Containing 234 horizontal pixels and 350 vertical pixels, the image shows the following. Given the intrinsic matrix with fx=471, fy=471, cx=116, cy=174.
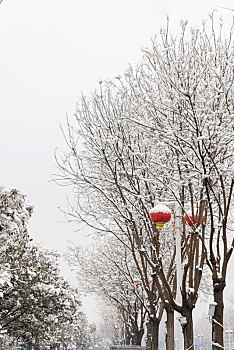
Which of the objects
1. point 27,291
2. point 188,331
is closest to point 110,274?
point 27,291

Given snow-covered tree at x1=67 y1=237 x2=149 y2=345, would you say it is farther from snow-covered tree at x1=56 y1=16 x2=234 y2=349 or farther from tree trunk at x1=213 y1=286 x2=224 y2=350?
tree trunk at x1=213 y1=286 x2=224 y2=350

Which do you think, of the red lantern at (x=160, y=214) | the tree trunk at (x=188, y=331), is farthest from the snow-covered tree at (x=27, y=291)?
the red lantern at (x=160, y=214)

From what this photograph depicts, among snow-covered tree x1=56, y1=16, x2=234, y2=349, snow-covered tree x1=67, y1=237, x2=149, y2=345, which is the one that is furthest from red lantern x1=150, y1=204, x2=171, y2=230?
snow-covered tree x1=67, y1=237, x2=149, y2=345

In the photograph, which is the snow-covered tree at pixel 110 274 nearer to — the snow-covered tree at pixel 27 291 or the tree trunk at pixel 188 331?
the snow-covered tree at pixel 27 291

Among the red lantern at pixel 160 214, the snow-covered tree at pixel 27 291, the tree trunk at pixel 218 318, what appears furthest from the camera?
the snow-covered tree at pixel 27 291

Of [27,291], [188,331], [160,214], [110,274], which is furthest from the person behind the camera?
[110,274]

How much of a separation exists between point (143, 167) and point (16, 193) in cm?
667

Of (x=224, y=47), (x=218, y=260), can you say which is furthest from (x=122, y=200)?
(x=224, y=47)

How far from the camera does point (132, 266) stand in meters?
22.8

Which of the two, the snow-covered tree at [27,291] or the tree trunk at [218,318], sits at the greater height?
the snow-covered tree at [27,291]

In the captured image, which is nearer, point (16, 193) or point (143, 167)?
point (143, 167)

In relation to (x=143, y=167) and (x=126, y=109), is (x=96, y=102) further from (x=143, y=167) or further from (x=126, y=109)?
(x=143, y=167)

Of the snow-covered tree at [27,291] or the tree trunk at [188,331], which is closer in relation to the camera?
the tree trunk at [188,331]

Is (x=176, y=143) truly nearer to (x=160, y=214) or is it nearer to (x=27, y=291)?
(x=160, y=214)
